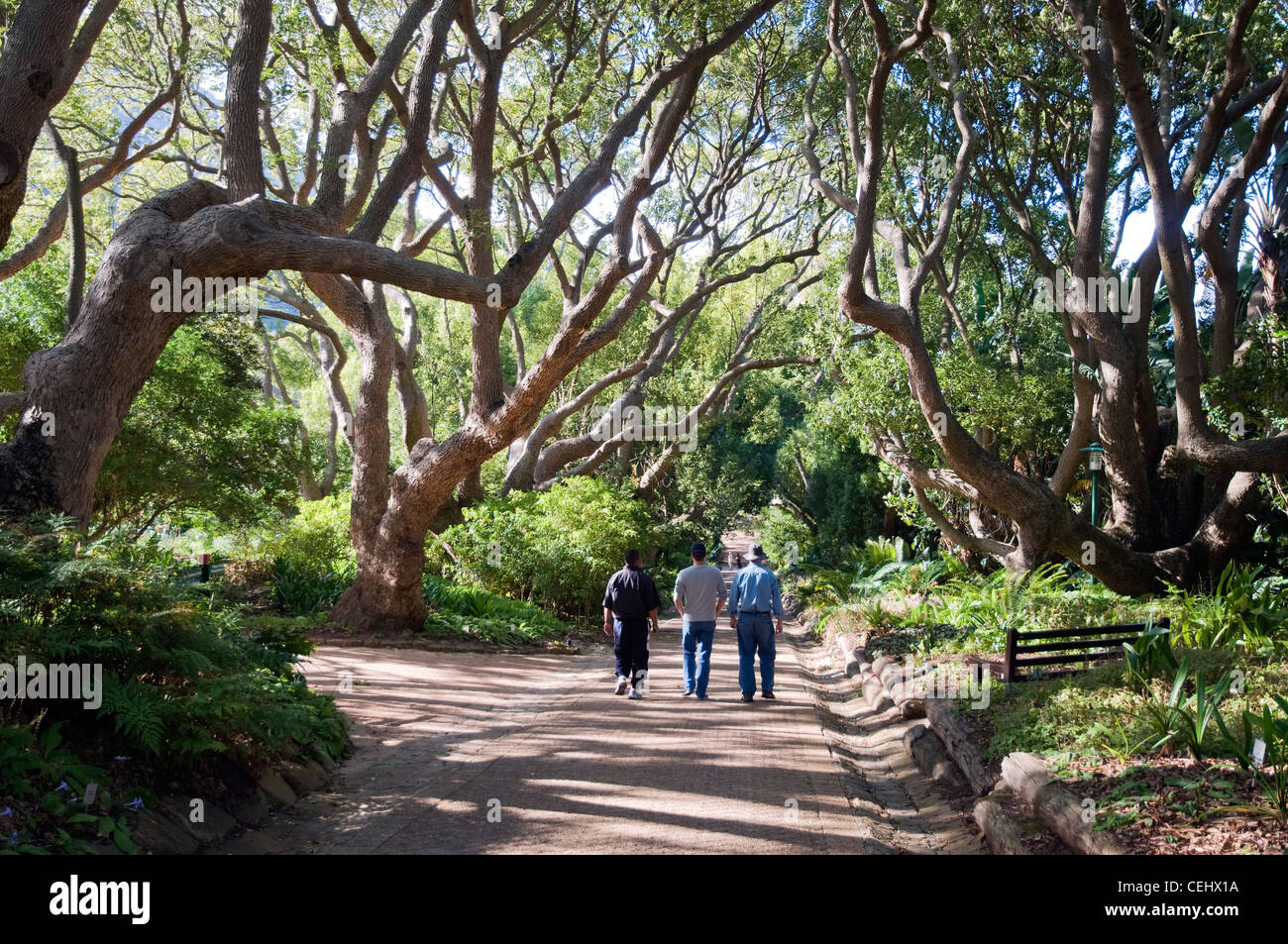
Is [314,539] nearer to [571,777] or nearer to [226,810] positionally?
[571,777]

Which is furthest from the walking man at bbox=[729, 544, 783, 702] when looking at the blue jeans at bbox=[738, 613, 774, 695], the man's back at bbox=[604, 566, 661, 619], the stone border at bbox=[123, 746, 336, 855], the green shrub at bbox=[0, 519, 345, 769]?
the green shrub at bbox=[0, 519, 345, 769]

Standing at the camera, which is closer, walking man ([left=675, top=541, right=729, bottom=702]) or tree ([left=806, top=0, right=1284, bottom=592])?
walking man ([left=675, top=541, right=729, bottom=702])

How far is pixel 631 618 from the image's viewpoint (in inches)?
419

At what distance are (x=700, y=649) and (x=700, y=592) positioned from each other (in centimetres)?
59

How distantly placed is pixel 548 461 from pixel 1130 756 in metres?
17.2

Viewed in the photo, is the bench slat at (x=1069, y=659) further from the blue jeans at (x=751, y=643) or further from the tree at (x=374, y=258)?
the tree at (x=374, y=258)

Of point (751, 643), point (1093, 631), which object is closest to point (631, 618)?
point (751, 643)

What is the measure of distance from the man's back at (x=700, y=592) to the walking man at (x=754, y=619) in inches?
9.4

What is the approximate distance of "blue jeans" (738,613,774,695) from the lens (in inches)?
413

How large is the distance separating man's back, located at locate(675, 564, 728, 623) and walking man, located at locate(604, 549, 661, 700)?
0.33 meters

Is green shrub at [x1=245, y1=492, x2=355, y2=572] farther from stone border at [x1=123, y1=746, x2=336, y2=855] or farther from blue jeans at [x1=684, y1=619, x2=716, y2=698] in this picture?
stone border at [x1=123, y1=746, x2=336, y2=855]

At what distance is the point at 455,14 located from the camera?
38.3ft

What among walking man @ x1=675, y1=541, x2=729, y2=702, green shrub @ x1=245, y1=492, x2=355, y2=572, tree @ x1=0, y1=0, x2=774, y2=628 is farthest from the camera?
green shrub @ x1=245, y1=492, x2=355, y2=572
